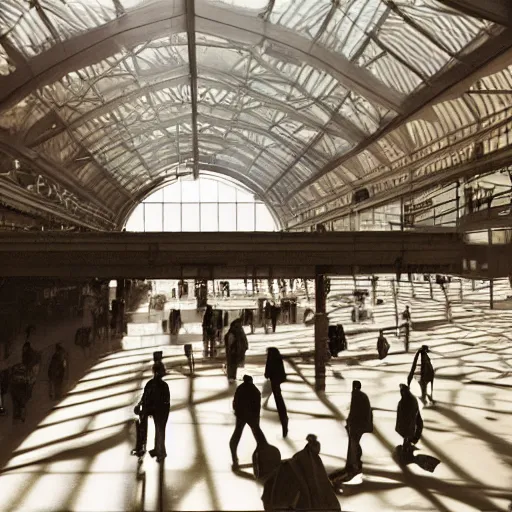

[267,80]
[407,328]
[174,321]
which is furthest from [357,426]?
[267,80]

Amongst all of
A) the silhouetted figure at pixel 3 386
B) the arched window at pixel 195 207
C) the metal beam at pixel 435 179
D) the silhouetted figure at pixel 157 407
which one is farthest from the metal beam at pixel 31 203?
the arched window at pixel 195 207

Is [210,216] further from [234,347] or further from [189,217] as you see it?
[234,347]

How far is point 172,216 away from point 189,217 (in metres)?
1.13

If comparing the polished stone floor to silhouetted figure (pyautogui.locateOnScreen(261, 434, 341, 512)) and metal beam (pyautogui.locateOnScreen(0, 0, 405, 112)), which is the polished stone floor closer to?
silhouetted figure (pyautogui.locateOnScreen(261, 434, 341, 512))

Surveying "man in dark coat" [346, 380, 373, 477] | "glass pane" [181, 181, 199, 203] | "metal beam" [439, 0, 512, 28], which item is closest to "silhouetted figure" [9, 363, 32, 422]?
"man in dark coat" [346, 380, 373, 477]

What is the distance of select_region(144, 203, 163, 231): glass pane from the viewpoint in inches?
1791

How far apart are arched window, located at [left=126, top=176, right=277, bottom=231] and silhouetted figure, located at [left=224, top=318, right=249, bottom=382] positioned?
101 feet

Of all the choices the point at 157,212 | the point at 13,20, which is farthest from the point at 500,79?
the point at 157,212

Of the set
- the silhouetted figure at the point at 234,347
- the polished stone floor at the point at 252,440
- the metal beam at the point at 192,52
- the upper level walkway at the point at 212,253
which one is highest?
the metal beam at the point at 192,52

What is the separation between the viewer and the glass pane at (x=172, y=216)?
1779 inches

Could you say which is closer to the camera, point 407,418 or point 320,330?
point 407,418

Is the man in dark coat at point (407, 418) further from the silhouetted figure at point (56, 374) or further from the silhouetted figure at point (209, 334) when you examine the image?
the silhouetted figure at point (209, 334)

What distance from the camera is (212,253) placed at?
38.7ft

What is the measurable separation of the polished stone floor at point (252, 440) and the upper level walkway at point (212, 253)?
2427mm
